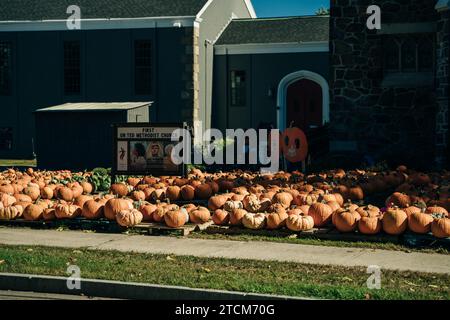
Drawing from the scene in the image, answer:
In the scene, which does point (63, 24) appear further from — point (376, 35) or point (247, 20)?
point (376, 35)

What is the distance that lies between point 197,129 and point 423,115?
574 inches

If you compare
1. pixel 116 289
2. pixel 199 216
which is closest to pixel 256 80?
pixel 199 216

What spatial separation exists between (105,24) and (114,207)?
23929mm

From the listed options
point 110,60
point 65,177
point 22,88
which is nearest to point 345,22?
point 65,177

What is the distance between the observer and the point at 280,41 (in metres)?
36.3

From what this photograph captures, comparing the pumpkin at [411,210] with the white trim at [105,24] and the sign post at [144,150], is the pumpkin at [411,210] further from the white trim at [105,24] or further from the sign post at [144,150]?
the white trim at [105,24]

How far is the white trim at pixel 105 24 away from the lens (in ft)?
116

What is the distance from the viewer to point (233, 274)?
9.55m

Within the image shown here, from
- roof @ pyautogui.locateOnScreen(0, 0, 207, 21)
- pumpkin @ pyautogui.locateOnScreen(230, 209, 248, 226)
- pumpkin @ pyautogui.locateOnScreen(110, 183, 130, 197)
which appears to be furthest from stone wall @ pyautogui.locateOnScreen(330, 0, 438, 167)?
roof @ pyautogui.locateOnScreen(0, 0, 207, 21)

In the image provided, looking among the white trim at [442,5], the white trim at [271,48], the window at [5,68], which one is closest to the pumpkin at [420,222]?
the white trim at [442,5]

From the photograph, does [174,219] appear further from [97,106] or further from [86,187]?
[97,106]

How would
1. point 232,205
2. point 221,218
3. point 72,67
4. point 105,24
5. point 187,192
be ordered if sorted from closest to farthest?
point 221,218 < point 232,205 < point 187,192 < point 105,24 < point 72,67

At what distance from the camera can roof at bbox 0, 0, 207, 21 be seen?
36312 millimetres
